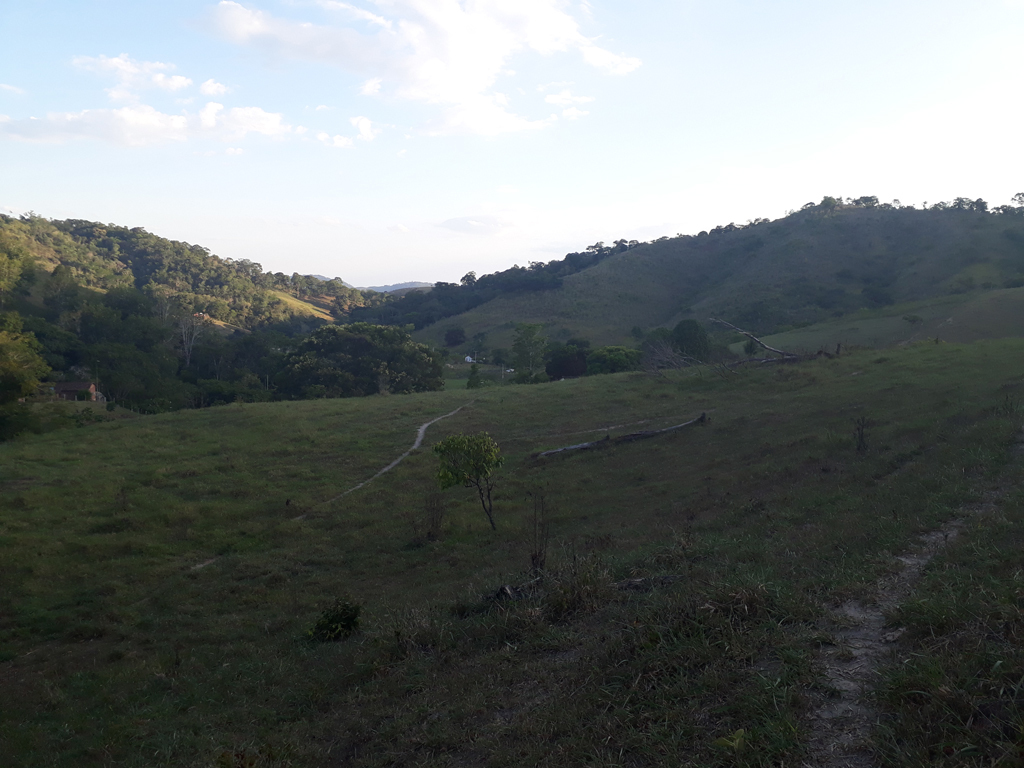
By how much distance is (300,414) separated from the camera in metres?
28.6

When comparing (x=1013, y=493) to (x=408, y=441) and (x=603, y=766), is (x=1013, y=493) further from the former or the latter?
(x=408, y=441)

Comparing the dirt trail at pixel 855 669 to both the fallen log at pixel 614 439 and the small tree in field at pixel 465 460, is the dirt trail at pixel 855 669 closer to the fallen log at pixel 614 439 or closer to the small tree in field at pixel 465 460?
the small tree in field at pixel 465 460

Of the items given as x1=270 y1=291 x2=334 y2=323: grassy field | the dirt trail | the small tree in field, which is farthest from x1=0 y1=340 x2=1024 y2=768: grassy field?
x1=270 y1=291 x2=334 y2=323: grassy field

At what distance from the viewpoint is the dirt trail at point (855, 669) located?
138 inches

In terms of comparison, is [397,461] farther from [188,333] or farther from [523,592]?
[188,333]

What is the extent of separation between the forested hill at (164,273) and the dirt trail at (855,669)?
79223mm

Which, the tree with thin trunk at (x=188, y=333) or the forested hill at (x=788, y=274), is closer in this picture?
the tree with thin trunk at (x=188, y=333)

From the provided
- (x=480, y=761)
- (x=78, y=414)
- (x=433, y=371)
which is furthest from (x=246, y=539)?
(x=433, y=371)

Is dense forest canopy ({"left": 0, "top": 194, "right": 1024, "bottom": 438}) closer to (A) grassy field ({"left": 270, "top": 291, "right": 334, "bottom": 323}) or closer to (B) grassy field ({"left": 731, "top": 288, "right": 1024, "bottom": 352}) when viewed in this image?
(A) grassy field ({"left": 270, "top": 291, "right": 334, "bottom": 323})

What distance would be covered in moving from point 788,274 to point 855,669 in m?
85.7

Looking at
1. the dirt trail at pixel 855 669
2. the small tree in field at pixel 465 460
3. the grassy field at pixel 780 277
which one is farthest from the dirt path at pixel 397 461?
the grassy field at pixel 780 277

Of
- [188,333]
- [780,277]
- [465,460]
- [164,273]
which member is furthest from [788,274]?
[164,273]

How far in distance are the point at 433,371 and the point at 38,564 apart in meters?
36.8

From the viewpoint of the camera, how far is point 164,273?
375 ft
